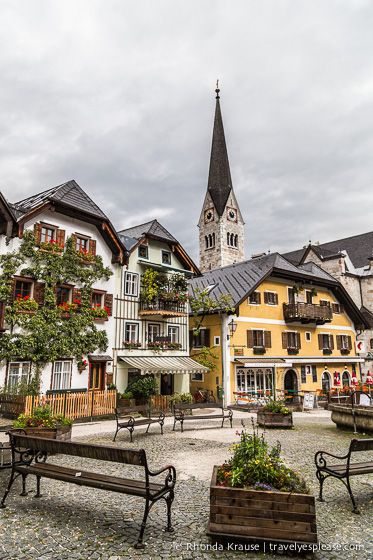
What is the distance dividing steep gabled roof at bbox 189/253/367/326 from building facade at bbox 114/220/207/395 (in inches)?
148

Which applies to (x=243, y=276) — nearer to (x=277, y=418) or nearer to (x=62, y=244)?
(x=62, y=244)

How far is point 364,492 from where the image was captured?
7195mm

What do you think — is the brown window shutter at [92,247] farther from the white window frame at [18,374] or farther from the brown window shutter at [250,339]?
the brown window shutter at [250,339]

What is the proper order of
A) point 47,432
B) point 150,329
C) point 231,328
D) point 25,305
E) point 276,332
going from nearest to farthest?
point 47,432
point 25,305
point 150,329
point 231,328
point 276,332

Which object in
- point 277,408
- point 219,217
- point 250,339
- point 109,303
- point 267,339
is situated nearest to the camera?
point 277,408

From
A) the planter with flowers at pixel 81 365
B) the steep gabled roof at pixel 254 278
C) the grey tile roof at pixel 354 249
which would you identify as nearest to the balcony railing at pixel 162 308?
the steep gabled roof at pixel 254 278

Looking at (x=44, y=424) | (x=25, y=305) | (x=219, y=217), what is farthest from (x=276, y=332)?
(x=219, y=217)

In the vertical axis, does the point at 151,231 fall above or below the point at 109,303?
above

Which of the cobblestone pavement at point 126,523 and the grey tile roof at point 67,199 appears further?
the grey tile roof at point 67,199

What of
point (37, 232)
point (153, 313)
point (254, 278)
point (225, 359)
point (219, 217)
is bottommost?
point (225, 359)

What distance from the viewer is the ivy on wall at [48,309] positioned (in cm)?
1783

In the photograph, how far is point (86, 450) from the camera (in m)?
5.75

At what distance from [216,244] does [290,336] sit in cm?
4026

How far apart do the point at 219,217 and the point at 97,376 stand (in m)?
51.9
